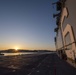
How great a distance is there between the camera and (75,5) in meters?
23.0

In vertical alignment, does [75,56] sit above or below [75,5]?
below

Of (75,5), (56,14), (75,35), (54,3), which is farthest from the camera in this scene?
(56,14)

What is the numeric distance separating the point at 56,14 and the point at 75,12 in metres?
51.0

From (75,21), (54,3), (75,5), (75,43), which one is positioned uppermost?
(54,3)

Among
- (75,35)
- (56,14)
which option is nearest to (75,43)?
(75,35)

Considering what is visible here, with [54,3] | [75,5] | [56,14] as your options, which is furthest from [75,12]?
[56,14]

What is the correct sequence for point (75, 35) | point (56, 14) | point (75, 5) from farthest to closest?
point (56, 14) → point (75, 35) → point (75, 5)

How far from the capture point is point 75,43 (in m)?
25.5

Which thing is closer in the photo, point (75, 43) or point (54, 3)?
point (75, 43)

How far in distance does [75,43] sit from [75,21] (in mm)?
3328

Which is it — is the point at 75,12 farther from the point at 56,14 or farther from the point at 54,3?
the point at 56,14

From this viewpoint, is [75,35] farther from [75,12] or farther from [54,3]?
[54,3]

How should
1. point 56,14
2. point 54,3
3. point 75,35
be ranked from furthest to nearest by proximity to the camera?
1. point 56,14
2. point 54,3
3. point 75,35

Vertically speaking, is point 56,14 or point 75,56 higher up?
point 56,14
